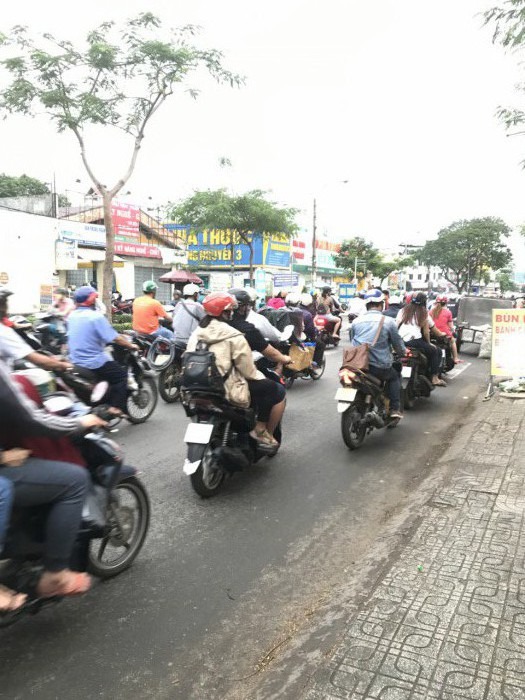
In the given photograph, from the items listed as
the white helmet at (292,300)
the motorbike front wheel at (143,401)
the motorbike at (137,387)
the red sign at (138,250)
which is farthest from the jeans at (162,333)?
the red sign at (138,250)

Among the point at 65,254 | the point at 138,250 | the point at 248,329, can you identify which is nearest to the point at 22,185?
the point at 138,250

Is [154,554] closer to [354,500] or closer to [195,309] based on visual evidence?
[354,500]

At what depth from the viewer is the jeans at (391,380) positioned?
20.7 feet

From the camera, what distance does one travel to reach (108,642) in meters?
2.73

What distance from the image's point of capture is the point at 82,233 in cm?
2488

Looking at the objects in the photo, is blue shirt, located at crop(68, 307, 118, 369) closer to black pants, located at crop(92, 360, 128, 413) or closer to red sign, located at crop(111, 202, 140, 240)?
black pants, located at crop(92, 360, 128, 413)

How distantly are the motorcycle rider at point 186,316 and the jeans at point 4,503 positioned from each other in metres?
5.92

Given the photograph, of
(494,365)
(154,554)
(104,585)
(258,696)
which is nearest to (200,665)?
(258,696)

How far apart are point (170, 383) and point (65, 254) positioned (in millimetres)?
17361

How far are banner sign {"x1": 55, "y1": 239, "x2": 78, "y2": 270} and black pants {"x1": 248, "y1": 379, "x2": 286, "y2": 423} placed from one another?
20.7m

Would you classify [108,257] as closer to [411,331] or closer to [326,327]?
[326,327]

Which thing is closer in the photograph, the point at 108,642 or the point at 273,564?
the point at 108,642

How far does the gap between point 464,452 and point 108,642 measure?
4.11 m

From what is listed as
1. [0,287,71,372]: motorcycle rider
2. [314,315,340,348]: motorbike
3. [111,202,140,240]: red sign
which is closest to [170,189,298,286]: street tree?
[111,202,140,240]: red sign
